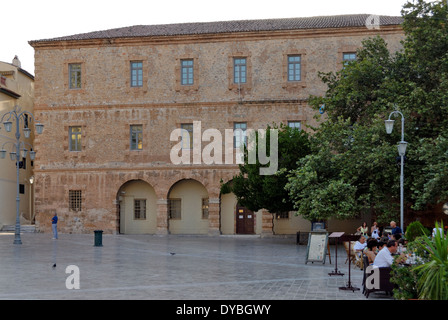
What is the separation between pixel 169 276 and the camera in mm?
16422

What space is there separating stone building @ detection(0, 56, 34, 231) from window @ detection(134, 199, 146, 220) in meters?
9.92

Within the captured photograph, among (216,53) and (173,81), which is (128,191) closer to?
(173,81)

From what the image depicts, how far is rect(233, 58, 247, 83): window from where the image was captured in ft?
129

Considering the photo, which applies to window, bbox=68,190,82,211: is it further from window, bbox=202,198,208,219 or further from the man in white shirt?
the man in white shirt

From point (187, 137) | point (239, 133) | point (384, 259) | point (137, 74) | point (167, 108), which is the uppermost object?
point (137, 74)

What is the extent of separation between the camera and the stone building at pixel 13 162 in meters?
44.3

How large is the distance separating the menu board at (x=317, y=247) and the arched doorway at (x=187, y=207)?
822 inches

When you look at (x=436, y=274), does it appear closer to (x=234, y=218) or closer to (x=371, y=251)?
(x=371, y=251)

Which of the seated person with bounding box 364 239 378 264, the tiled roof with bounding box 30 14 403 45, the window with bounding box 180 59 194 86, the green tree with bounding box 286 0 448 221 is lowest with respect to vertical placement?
the seated person with bounding box 364 239 378 264

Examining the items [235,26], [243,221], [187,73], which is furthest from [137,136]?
[235,26]

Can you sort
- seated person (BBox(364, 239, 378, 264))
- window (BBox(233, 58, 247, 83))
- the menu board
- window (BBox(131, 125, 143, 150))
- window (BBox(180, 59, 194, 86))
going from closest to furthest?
1. seated person (BBox(364, 239, 378, 264))
2. the menu board
3. window (BBox(233, 58, 247, 83))
4. window (BBox(180, 59, 194, 86))
5. window (BBox(131, 125, 143, 150))

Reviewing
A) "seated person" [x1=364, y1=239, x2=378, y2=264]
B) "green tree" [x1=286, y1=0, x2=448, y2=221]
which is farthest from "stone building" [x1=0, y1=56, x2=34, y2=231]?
"seated person" [x1=364, y1=239, x2=378, y2=264]

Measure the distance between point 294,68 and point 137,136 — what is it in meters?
11.2

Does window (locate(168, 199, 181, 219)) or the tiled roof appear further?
window (locate(168, 199, 181, 219))
